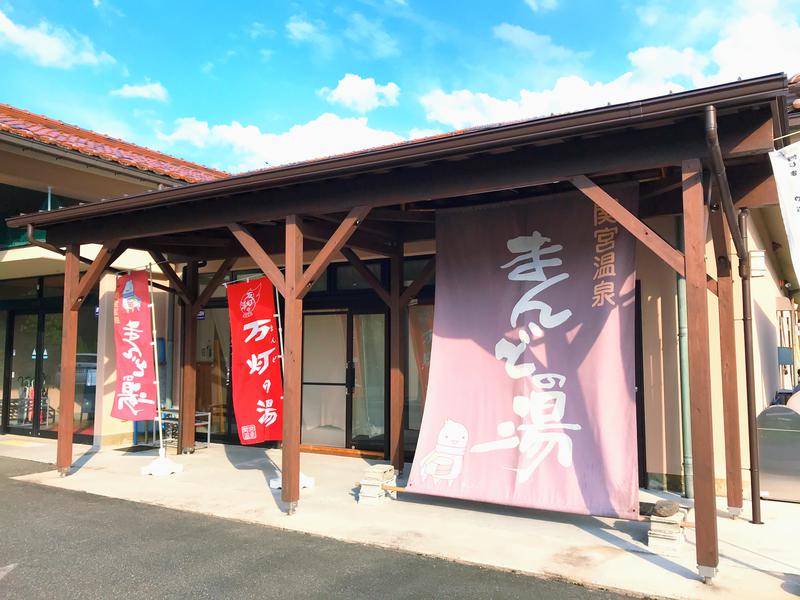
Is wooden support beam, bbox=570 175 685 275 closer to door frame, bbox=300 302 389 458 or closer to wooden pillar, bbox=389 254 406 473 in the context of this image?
wooden pillar, bbox=389 254 406 473

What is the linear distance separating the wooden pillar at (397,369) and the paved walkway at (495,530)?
639mm

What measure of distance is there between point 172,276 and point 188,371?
4.45ft

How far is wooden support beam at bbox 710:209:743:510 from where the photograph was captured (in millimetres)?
4941

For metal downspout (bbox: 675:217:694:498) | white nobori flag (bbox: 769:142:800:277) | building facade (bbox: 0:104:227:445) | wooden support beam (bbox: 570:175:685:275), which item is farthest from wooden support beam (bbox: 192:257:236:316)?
white nobori flag (bbox: 769:142:800:277)

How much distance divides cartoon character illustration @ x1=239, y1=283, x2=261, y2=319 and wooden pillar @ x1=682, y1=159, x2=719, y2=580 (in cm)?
427

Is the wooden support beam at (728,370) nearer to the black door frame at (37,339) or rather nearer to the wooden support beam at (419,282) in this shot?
the wooden support beam at (419,282)

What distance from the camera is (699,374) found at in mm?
3705

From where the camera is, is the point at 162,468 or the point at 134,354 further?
the point at 134,354

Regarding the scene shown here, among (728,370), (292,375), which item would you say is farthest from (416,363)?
(728,370)

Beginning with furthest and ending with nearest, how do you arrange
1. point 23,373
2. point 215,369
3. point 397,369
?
1. point 23,373
2. point 215,369
3. point 397,369

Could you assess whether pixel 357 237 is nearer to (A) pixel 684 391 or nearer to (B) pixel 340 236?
(B) pixel 340 236

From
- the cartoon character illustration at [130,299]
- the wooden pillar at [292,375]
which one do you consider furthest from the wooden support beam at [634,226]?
the cartoon character illustration at [130,299]

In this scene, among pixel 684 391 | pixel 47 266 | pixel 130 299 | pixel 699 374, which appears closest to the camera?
pixel 699 374

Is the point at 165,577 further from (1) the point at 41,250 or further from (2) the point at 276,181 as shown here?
(1) the point at 41,250
